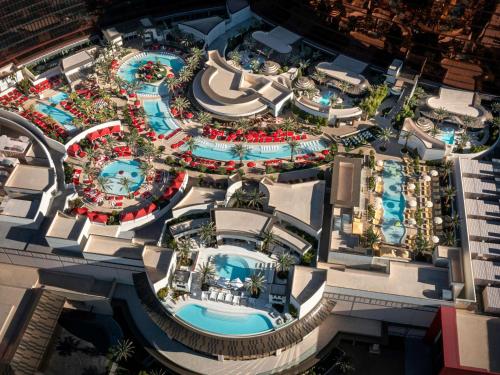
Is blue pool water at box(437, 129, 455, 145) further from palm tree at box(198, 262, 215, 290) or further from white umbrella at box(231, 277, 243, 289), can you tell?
palm tree at box(198, 262, 215, 290)

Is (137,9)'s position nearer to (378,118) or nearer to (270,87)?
(270,87)

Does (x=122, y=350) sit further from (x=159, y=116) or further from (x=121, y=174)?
(x=159, y=116)

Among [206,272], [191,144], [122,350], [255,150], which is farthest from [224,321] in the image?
[191,144]

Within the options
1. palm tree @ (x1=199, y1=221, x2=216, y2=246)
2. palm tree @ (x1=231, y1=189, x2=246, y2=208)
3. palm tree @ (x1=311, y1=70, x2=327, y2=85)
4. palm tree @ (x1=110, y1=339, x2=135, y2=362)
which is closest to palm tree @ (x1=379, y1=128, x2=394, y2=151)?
palm tree @ (x1=311, y1=70, x2=327, y2=85)

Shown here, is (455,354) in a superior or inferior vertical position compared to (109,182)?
inferior

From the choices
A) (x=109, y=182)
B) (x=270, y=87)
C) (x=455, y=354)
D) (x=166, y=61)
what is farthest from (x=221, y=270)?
(x=166, y=61)

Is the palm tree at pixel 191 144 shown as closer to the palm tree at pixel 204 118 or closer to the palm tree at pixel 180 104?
the palm tree at pixel 204 118
